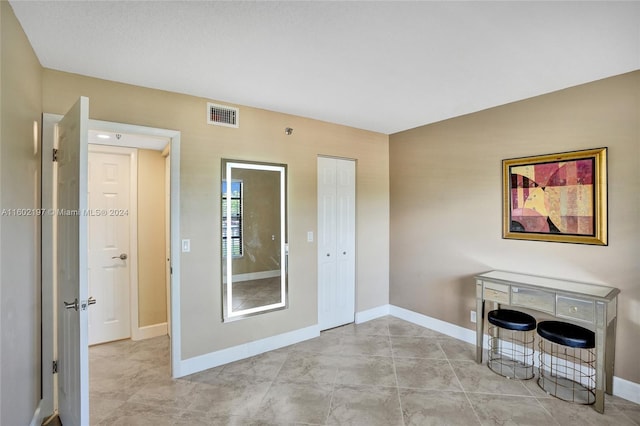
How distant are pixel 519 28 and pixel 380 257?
3.08 m

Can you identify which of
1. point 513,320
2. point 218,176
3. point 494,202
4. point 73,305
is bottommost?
point 513,320

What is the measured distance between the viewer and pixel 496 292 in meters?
2.86

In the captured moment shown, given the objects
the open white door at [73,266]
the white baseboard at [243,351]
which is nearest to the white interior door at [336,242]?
the white baseboard at [243,351]

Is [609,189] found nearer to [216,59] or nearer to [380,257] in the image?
[380,257]

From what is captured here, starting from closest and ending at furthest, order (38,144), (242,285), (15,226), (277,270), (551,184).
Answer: (15,226)
(38,144)
(551,184)
(242,285)
(277,270)

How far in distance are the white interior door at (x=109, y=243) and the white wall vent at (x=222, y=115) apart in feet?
4.49

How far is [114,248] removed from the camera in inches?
140

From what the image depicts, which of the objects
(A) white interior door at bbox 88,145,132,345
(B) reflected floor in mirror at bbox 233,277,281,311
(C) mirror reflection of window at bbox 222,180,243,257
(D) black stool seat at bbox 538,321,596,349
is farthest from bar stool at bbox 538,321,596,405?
(A) white interior door at bbox 88,145,132,345

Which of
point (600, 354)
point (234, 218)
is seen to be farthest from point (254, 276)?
point (600, 354)

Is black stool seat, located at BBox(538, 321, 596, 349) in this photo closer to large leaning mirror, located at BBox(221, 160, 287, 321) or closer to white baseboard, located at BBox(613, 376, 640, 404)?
white baseboard, located at BBox(613, 376, 640, 404)

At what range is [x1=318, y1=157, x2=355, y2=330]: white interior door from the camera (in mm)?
3805

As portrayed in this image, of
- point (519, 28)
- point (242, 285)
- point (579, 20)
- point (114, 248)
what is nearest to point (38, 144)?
point (114, 248)

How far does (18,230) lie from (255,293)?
199 centimetres

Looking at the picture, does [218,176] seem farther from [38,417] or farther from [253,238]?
[38,417]
